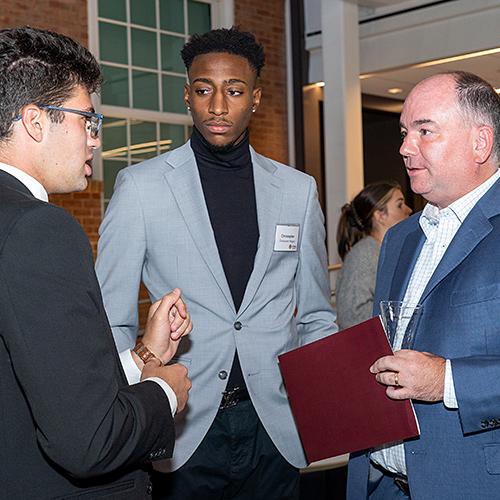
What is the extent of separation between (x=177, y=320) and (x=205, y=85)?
967 millimetres

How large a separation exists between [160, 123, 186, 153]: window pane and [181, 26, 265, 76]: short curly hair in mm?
7428

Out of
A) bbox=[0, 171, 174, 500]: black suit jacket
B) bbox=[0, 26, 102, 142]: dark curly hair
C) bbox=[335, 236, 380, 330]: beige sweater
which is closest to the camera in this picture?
bbox=[0, 171, 174, 500]: black suit jacket

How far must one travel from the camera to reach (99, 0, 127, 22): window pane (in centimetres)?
959

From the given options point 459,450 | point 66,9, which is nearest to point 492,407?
point 459,450

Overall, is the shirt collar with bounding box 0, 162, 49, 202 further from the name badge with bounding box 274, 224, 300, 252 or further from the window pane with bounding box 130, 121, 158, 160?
the window pane with bounding box 130, 121, 158, 160

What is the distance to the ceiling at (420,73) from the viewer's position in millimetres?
10375

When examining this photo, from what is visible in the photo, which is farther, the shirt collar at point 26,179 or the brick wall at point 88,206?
the brick wall at point 88,206

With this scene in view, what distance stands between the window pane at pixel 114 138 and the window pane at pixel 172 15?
1.33 meters

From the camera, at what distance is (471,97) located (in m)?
2.16

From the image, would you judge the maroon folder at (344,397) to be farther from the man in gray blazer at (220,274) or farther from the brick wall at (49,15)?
the brick wall at (49,15)

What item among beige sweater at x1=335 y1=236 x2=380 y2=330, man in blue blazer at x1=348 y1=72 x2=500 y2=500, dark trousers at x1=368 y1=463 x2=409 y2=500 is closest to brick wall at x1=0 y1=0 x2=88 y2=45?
beige sweater at x1=335 y1=236 x2=380 y2=330

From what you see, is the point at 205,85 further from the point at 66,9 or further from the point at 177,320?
the point at 66,9

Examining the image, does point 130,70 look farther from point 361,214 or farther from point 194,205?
point 194,205

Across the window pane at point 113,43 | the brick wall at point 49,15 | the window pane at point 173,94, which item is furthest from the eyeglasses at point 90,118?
the window pane at point 173,94
